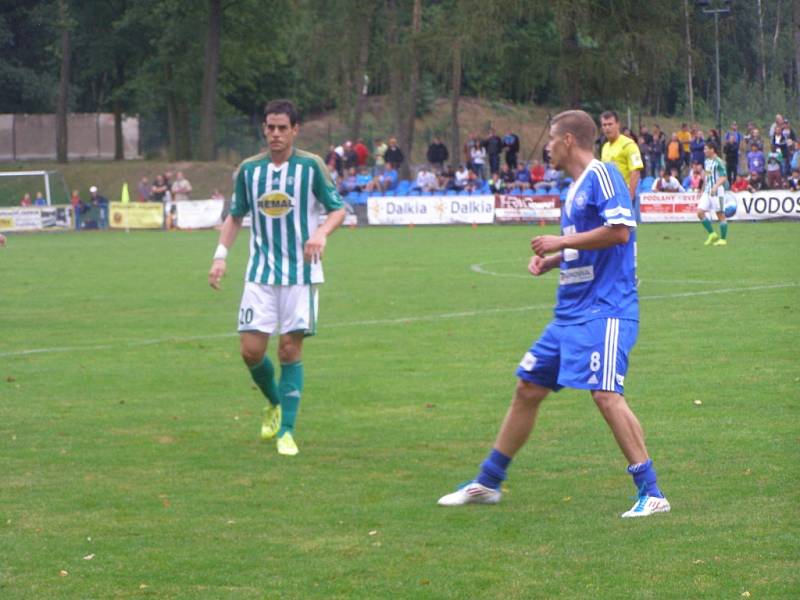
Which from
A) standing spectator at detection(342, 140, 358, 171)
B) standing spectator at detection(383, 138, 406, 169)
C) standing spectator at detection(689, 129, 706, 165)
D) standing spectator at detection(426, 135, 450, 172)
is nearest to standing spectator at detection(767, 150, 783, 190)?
standing spectator at detection(689, 129, 706, 165)

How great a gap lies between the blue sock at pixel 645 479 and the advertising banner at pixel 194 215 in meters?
39.4

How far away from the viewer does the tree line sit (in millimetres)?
49125

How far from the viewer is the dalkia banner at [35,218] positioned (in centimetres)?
4612

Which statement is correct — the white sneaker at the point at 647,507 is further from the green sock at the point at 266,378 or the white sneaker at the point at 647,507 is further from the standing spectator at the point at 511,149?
the standing spectator at the point at 511,149

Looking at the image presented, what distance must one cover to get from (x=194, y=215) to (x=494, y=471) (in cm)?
3933

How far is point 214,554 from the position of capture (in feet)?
20.2

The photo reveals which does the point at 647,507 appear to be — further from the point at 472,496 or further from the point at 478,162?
the point at 478,162

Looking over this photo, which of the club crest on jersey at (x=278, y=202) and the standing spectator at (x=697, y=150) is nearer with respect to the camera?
the club crest on jersey at (x=278, y=202)

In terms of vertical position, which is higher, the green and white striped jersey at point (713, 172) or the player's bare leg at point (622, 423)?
the green and white striped jersey at point (713, 172)

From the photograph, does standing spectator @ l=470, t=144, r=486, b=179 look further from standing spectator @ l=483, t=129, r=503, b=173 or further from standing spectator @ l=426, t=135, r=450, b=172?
standing spectator @ l=426, t=135, r=450, b=172

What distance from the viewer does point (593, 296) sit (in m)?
6.70

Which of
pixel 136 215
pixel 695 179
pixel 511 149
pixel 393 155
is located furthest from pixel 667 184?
pixel 136 215

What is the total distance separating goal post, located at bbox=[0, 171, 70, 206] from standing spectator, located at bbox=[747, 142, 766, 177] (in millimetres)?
27863

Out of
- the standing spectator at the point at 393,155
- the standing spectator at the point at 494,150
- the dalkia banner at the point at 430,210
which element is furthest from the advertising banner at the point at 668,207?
the standing spectator at the point at 393,155
